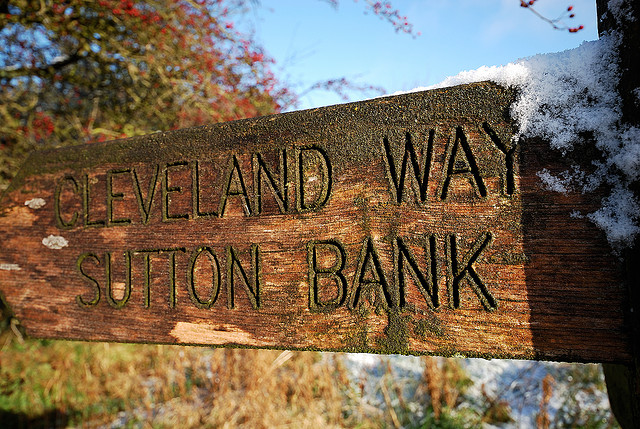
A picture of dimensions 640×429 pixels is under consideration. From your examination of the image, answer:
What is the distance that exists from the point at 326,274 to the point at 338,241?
83 mm

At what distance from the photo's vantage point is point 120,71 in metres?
4.15

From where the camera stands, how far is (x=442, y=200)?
84cm

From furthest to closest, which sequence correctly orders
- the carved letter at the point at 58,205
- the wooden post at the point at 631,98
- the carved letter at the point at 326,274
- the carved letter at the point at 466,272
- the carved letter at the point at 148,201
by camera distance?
the carved letter at the point at 58,205, the carved letter at the point at 148,201, the carved letter at the point at 326,274, the carved letter at the point at 466,272, the wooden post at the point at 631,98

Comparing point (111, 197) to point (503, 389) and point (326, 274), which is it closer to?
point (326, 274)

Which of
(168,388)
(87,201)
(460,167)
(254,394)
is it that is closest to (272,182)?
(460,167)

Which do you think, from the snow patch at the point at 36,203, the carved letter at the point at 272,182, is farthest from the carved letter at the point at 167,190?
the snow patch at the point at 36,203

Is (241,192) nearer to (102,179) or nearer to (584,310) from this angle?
(102,179)

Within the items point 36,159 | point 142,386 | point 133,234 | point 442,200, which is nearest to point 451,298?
point 442,200

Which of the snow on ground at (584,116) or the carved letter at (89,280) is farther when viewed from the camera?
the carved letter at (89,280)

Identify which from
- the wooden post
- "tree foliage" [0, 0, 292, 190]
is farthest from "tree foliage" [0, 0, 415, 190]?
the wooden post

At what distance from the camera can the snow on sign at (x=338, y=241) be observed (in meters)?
0.77

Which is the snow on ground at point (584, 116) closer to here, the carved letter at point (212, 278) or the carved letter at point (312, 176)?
the carved letter at point (312, 176)

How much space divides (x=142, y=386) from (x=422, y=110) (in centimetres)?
344

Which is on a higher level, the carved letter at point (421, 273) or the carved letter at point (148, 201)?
the carved letter at point (148, 201)
